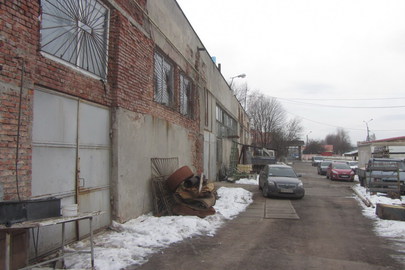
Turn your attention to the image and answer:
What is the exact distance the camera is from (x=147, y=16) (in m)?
9.81

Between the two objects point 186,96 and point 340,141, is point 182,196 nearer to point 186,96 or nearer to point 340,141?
point 186,96

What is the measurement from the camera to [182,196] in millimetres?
9711

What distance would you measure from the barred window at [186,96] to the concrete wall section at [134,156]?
3.03 metres

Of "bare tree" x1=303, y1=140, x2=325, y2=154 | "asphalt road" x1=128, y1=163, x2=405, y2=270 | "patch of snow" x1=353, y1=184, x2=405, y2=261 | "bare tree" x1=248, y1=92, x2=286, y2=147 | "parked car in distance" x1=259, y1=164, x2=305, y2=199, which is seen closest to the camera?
"asphalt road" x1=128, y1=163, x2=405, y2=270

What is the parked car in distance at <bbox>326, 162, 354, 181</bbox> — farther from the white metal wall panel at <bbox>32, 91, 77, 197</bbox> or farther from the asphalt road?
the white metal wall panel at <bbox>32, 91, 77, 197</bbox>

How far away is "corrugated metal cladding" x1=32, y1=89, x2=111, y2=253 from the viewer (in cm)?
Answer: 558

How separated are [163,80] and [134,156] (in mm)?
3722

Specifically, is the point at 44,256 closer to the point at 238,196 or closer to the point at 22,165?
the point at 22,165

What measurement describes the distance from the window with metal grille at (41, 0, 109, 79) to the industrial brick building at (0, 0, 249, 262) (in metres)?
0.02

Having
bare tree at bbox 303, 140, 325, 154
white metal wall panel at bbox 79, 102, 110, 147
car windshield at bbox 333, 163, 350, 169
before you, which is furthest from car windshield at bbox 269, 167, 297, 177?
bare tree at bbox 303, 140, 325, 154

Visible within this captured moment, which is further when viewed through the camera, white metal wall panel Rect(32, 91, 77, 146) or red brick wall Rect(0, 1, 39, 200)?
white metal wall panel Rect(32, 91, 77, 146)

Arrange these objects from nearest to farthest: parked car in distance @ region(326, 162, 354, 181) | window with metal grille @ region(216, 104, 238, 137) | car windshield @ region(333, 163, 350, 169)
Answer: window with metal grille @ region(216, 104, 238, 137)
parked car in distance @ region(326, 162, 354, 181)
car windshield @ region(333, 163, 350, 169)

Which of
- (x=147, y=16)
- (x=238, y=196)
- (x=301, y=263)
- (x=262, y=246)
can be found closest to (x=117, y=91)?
(x=147, y=16)

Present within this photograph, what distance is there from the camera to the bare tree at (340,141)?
130 m
